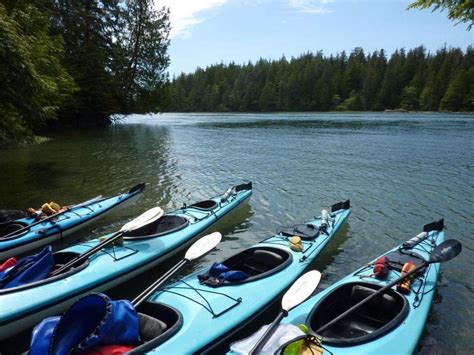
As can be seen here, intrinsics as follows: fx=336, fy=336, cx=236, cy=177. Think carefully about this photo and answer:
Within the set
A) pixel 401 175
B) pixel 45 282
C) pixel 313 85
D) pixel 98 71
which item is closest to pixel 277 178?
pixel 401 175

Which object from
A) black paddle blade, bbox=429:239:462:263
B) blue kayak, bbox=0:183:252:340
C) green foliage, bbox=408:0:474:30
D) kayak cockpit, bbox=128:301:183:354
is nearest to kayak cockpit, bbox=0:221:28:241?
blue kayak, bbox=0:183:252:340

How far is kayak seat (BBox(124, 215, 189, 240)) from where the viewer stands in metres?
7.60

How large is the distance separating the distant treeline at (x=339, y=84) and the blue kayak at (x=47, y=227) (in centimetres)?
7381

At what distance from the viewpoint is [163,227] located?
8484mm

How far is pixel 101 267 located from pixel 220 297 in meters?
2.35

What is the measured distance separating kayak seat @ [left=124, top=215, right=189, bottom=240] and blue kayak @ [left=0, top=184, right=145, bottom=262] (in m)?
2.15

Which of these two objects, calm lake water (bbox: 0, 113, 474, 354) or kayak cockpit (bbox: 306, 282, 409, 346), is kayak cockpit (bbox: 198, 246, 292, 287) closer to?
calm lake water (bbox: 0, 113, 474, 354)

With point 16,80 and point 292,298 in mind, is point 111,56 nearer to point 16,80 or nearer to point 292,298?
point 16,80

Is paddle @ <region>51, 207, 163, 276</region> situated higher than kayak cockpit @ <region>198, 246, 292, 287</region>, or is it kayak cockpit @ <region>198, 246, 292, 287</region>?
paddle @ <region>51, 207, 163, 276</region>

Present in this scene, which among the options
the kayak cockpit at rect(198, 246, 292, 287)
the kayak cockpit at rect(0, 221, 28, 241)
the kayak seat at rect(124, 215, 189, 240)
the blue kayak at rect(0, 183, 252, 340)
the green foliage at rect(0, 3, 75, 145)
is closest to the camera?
the blue kayak at rect(0, 183, 252, 340)

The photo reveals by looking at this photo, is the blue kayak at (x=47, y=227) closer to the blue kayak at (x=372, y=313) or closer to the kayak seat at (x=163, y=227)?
the kayak seat at (x=163, y=227)

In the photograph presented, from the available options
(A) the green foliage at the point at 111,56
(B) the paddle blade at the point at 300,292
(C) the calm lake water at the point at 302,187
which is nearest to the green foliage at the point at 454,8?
(C) the calm lake water at the point at 302,187

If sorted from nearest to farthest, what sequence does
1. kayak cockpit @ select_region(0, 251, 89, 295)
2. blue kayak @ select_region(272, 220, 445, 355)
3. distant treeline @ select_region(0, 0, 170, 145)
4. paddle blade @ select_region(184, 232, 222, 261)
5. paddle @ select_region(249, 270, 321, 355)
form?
paddle @ select_region(249, 270, 321, 355)
blue kayak @ select_region(272, 220, 445, 355)
kayak cockpit @ select_region(0, 251, 89, 295)
paddle blade @ select_region(184, 232, 222, 261)
distant treeline @ select_region(0, 0, 170, 145)

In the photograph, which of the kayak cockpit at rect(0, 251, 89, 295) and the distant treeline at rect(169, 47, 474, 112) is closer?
the kayak cockpit at rect(0, 251, 89, 295)
